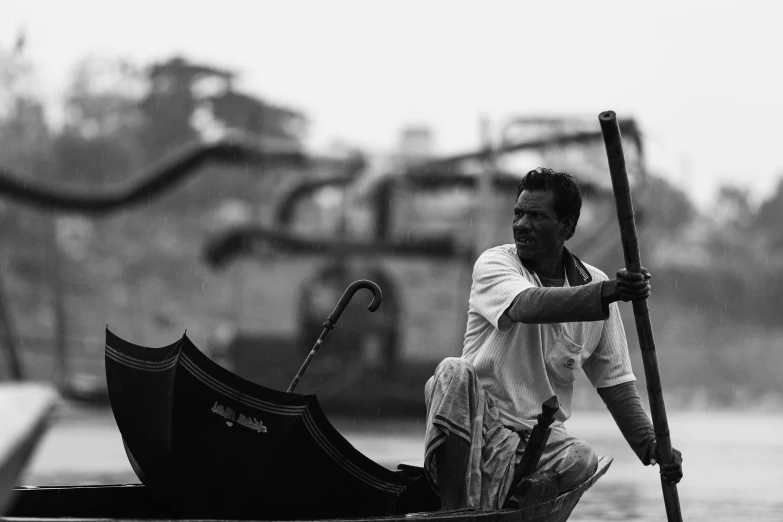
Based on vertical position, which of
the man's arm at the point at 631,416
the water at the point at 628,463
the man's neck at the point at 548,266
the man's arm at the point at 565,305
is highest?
the man's neck at the point at 548,266

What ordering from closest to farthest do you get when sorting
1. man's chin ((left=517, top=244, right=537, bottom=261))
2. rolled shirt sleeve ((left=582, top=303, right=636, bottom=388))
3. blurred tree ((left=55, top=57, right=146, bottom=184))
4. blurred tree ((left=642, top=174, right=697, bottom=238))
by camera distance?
man's chin ((left=517, top=244, right=537, bottom=261)) → rolled shirt sleeve ((left=582, top=303, right=636, bottom=388)) → blurred tree ((left=55, top=57, right=146, bottom=184)) → blurred tree ((left=642, top=174, right=697, bottom=238))

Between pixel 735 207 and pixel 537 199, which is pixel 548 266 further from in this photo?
pixel 735 207

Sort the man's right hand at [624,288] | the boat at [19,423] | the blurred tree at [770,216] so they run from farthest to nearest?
the blurred tree at [770,216] → the man's right hand at [624,288] → the boat at [19,423]

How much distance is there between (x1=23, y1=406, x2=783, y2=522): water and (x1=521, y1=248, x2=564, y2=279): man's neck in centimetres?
105

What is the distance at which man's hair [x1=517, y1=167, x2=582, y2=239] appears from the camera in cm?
384

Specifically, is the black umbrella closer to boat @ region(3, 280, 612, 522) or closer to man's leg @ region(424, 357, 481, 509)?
boat @ region(3, 280, 612, 522)

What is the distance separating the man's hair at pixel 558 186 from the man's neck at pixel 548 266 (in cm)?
16

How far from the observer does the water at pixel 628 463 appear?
7.92 meters

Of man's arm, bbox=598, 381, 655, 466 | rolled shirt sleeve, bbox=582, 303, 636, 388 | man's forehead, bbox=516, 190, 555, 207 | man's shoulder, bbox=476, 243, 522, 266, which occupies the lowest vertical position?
man's arm, bbox=598, 381, 655, 466

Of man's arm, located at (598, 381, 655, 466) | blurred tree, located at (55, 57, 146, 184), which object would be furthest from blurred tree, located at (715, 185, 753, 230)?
man's arm, located at (598, 381, 655, 466)

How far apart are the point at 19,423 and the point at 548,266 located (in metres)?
2.79

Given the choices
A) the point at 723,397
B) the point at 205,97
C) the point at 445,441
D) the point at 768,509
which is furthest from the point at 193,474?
the point at 205,97

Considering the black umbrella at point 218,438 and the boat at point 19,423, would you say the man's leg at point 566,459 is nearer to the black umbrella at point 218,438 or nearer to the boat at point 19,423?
Result: the black umbrella at point 218,438

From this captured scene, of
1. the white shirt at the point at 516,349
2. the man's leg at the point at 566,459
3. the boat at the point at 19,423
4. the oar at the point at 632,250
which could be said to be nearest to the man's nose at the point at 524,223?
the white shirt at the point at 516,349
